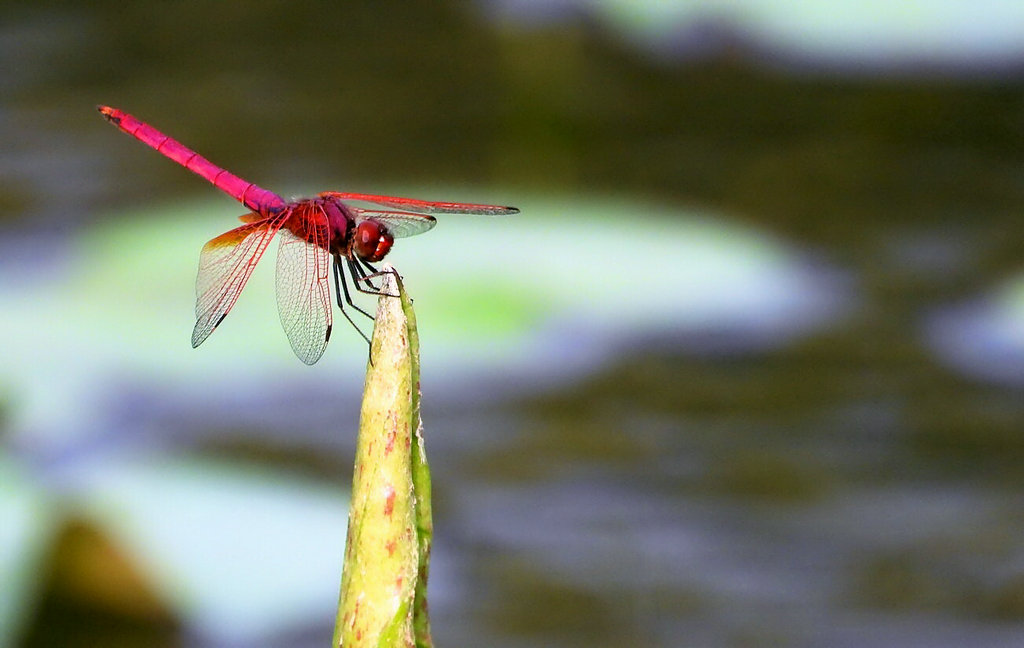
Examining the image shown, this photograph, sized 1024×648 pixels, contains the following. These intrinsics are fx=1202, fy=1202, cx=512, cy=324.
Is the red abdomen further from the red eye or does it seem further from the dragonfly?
the red eye

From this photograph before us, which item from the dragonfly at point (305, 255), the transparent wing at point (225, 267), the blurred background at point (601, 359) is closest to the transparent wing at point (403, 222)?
the dragonfly at point (305, 255)

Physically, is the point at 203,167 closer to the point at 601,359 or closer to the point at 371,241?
the point at 371,241

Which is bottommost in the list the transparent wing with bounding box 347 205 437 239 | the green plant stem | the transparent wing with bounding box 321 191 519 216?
the green plant stem

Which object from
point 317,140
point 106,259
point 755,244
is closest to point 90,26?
point 317,140

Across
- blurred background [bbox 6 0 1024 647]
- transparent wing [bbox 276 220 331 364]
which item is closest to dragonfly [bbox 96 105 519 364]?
transparent wing [bbox 276 220 331 364]

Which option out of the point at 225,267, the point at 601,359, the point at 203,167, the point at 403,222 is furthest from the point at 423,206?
the point at 601,359

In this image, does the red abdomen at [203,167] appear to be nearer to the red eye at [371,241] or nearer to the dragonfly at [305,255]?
the dragonfly at [305,255]

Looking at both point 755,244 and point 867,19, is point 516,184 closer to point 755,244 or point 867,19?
point 755,244
